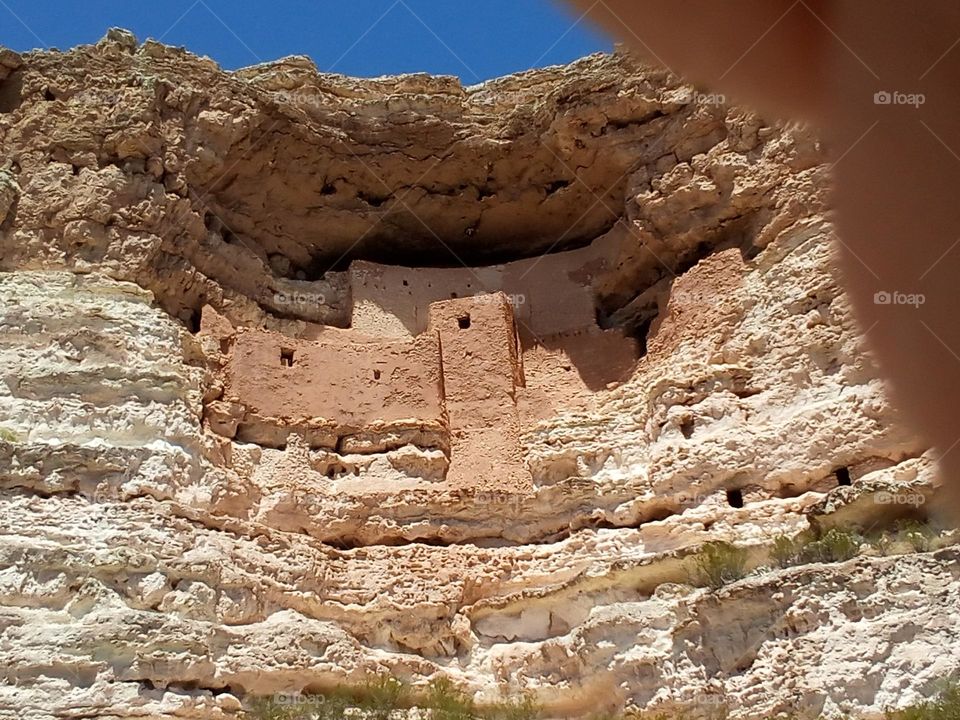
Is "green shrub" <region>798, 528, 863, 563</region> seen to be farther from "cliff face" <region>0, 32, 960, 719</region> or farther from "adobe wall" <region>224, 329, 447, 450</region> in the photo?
"adobe wall" <region>224, 329, 447, 450</region>

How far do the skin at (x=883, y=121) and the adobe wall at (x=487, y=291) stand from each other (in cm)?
1137

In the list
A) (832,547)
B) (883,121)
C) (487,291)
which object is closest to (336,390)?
(487,291)

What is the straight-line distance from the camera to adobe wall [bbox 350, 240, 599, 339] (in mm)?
13016

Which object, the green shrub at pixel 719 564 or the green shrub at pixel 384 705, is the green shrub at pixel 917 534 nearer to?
the green shrub at pixel 719 564

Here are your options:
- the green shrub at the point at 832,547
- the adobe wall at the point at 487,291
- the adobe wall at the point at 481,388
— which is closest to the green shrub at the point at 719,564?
the green shrub at the point at 832,547

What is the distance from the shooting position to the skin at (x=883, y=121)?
4.42 feet

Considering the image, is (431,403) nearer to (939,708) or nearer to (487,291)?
(487,291)

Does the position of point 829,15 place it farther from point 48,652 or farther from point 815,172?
point 815,172

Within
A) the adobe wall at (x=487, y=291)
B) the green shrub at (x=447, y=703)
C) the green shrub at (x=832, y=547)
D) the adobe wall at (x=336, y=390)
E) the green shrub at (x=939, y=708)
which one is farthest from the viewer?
the adobe wall at (x=487, y=291)

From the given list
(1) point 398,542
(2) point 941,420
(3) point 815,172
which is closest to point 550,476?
(1) point 398,542

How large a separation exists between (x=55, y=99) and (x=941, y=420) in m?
12.4

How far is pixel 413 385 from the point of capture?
466 inches

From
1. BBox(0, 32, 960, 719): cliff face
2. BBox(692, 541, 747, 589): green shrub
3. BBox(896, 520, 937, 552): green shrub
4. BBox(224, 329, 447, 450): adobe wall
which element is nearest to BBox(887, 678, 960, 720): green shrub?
BBox(0, 32, 960, 719): cliff face

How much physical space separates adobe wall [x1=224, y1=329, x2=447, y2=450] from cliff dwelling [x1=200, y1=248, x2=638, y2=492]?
0.01 meters
